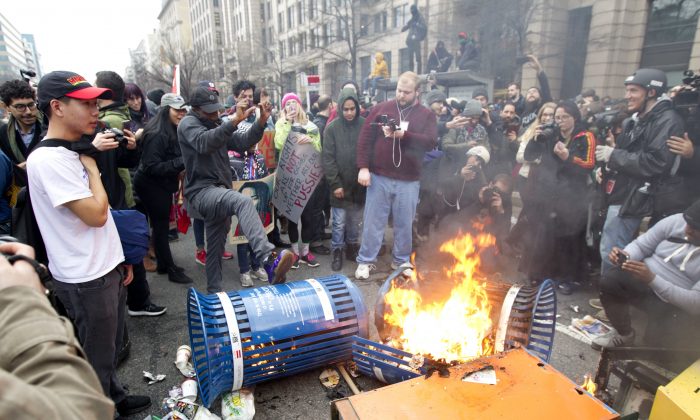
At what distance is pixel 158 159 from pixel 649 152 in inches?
195

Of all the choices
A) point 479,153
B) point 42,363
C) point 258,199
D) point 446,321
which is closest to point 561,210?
point 479,153

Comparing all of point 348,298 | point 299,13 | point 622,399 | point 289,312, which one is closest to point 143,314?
point 289,312

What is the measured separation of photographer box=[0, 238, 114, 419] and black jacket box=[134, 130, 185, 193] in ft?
11.6

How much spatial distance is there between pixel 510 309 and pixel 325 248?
11.0ft

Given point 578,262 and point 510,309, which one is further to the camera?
point 578,262

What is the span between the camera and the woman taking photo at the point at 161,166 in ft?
13.9

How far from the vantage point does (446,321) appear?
2.89 metres

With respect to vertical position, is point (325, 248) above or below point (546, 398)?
below

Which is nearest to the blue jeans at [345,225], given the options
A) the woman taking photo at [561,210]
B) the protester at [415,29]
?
the woman taking photo at [561,210]

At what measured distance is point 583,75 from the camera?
17.1 meters

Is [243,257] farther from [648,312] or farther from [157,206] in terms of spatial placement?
[648,312]

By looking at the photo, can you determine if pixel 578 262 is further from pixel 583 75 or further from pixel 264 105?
pixel 583 75

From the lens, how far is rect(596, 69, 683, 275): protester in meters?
3.73

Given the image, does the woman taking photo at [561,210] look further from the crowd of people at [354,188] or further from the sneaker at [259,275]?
the sneaker at [259,275]
